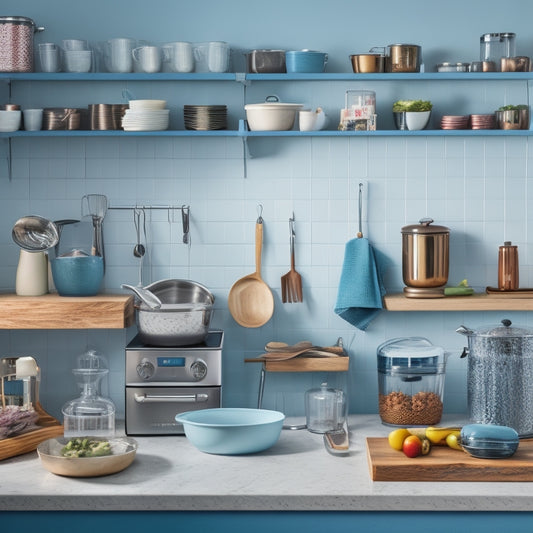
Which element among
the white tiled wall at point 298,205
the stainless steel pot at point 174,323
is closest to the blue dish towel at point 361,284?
the white tiled wall at point 298,205

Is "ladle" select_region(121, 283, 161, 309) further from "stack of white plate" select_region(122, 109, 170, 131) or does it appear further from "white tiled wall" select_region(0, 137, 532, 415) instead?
"stack of white plate" select_region(122, 109, 170, 131)

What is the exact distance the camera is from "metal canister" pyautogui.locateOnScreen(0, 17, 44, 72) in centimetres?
367

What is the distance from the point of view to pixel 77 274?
362 cm

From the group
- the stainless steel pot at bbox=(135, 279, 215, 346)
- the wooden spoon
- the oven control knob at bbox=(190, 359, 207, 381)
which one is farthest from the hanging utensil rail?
the oven control knob at bbox=(190, 359, 207, 381)

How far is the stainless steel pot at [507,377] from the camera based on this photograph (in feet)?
10.8

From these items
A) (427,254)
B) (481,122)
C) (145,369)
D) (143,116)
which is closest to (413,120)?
(481,122)

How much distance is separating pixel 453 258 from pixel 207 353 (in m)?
1.14

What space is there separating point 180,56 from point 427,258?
4.15ft

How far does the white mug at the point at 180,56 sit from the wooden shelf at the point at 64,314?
955 millimetres

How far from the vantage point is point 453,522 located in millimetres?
2799

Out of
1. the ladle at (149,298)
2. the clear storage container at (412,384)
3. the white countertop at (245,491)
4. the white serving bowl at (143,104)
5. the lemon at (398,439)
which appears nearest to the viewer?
the white countertop at (245,491)

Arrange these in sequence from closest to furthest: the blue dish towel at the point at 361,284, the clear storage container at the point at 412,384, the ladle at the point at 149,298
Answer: the ladle at the point at 149,298, the clear storage container at the point at 412,384, the blue dish towel at the point at 361,284

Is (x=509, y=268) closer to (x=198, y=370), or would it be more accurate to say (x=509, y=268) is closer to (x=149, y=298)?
(x=198, y=370)

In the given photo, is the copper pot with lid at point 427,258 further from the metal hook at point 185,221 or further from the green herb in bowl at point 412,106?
the metal hook at point 185,221
